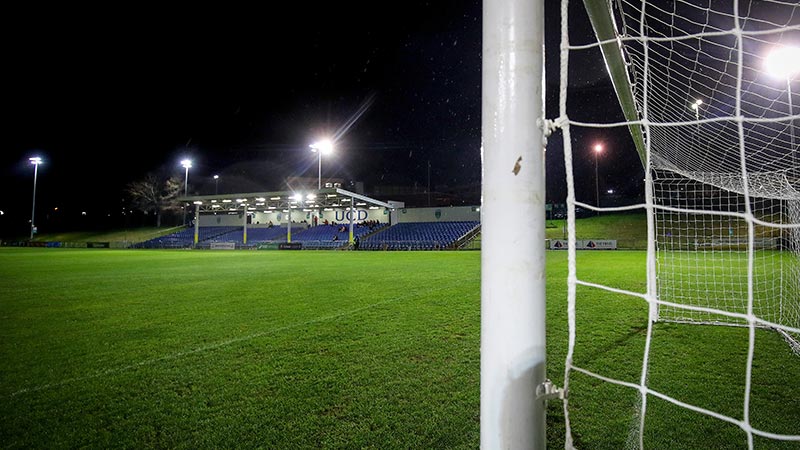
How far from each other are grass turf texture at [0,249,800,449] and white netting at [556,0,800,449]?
155 mm

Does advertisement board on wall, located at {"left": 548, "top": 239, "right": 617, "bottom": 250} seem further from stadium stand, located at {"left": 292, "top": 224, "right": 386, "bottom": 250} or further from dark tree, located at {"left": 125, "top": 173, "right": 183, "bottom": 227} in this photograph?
dark tree, located at {"left": 125, "top": 173, "right": 183, "bottom": 227}

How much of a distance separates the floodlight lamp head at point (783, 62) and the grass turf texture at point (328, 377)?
2.57 m

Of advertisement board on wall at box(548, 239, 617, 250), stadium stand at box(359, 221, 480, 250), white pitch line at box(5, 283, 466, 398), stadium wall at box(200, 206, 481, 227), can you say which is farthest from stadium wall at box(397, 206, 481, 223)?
white pitch line at box(5, 283, 466, 398)

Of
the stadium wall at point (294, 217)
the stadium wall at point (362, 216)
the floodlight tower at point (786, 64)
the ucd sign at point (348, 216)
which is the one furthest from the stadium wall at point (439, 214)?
the floodlight tower at point (786, 64)

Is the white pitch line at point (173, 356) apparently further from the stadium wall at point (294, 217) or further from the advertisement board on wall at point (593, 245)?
the stadium wall at point (294, 217)

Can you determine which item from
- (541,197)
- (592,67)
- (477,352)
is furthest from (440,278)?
(541,197)

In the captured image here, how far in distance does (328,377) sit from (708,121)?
2.83 meters

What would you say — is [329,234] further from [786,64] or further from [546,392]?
[546,392]

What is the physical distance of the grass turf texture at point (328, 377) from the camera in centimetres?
224

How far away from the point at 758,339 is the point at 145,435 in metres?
5.59

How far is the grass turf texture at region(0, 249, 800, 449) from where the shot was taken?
7.36 ft

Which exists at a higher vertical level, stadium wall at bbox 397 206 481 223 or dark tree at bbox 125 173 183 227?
dark tree at bbox 125 173 183 227

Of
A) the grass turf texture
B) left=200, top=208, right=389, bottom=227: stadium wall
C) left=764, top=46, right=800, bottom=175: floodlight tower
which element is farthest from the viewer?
left=200, top=208, right=389, bottom=227: stadium wall

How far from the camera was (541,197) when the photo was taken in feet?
3.96
